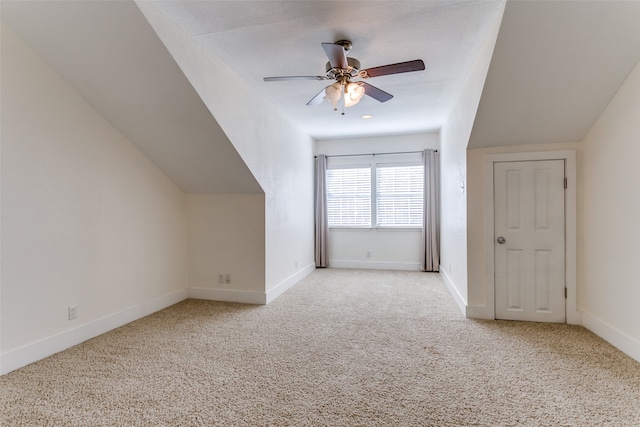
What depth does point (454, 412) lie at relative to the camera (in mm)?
1758

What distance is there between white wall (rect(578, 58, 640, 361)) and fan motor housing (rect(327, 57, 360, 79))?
210 centimetres

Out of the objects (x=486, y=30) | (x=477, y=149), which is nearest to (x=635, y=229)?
(x=477, y=149)

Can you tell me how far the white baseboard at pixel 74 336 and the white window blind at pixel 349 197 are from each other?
11.3 feet

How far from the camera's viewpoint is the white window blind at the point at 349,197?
240 inches

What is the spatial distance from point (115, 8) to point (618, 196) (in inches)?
159

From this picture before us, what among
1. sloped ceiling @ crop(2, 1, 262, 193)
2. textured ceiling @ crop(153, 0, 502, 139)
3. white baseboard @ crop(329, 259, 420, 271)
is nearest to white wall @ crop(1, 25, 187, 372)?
sloped ceiling @ crop(2, 1, 262, 193)

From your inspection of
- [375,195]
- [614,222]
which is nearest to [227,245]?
[375,195]

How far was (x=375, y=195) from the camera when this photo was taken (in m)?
6.04

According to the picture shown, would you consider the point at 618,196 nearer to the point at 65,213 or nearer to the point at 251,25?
the point at 251,25

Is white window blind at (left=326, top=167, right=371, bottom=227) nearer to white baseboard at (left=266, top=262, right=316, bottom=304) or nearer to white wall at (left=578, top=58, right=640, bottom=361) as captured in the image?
white baseboard at (left=266, top=262, right=316, bottom=304)

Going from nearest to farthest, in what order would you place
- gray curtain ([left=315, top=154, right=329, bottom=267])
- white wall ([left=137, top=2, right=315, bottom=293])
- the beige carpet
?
1. the beige carpet
2. white wall ([left=137, top=2, right=315, bottom=293])
3. gray curtain ([left=315, top=154, right=329, bottom=267])

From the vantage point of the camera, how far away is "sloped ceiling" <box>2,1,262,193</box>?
2.07 meters

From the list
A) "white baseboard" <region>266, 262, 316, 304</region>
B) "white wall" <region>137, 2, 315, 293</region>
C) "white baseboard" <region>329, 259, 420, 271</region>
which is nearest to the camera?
"white wall" <region>137, 2, 315, 293</region>

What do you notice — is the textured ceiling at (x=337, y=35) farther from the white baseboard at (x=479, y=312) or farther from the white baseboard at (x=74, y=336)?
the white baseboard at (x=74, y=336)
